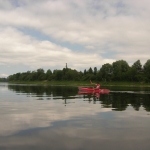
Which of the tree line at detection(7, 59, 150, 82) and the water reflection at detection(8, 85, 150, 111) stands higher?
the tree line at detection(7, 59, 150, 82)

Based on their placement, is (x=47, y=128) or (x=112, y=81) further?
(x=112, y=81)

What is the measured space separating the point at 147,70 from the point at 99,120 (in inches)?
4572

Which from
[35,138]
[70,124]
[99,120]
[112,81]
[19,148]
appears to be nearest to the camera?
[19,148]

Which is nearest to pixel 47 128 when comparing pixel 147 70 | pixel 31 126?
pixel 31 126

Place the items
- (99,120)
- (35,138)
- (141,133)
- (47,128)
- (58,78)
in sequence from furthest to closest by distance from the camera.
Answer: (58,78) < (99,120) < (47,128) < (141,133) < (35,138)

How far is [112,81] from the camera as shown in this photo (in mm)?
135375

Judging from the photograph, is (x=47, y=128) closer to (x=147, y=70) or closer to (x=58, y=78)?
(x=147, y=70)

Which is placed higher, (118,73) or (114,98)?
(118,73)

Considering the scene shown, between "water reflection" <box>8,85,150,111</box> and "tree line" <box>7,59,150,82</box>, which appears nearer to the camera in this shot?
"water reflection" <box>8,85,150,111</box>

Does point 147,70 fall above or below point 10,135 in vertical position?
above

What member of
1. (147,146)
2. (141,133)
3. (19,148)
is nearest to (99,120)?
(141,133)

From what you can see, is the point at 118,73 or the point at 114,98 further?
the point at 118,73

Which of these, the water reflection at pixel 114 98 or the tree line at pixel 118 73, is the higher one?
the tree line at pixel 118 73

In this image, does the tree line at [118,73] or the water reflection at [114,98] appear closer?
the water reflection at [114,98]
